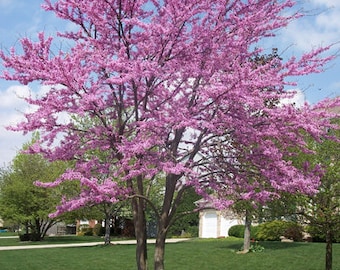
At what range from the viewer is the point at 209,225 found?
41844mm

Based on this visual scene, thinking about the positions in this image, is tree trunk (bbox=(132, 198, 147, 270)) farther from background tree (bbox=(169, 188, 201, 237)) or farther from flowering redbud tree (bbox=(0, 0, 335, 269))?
background tree (bbox=(169, 188, 201, 237))

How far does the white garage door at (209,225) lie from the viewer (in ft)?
135

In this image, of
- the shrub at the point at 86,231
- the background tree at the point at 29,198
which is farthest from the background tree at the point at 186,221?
the background tree at the point at 29,198

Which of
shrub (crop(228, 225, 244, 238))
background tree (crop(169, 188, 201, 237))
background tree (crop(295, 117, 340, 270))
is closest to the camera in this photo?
background tree (crop(295, 117, 340, 270))

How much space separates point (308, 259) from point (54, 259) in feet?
37.3

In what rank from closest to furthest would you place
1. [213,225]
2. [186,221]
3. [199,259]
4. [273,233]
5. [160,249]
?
[160,249]
[199,259]
[273,233]
[213,225]
[186,221]

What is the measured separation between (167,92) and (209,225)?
32.1 meters

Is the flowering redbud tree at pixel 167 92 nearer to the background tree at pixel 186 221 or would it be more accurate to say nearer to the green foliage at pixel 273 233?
the green foliage at pixel 273 233

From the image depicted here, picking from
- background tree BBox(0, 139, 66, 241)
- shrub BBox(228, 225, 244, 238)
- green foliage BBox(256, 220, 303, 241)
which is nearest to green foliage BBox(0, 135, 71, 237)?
background tree BBox(0, 139, 66, 241)

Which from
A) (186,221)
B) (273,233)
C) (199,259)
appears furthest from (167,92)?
(186,221)

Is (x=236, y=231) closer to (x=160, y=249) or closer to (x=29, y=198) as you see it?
(x=29, y=198)

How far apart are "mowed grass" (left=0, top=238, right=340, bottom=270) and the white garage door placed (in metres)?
16.3

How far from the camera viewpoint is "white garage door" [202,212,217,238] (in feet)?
135

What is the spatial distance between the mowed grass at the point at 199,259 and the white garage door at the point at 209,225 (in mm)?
16260
